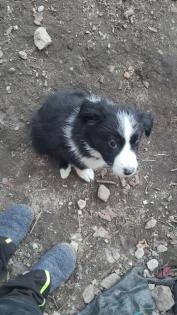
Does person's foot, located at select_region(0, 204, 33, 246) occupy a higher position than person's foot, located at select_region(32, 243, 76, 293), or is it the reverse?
person's foot, located at select_region(0, 204, 33, 246)

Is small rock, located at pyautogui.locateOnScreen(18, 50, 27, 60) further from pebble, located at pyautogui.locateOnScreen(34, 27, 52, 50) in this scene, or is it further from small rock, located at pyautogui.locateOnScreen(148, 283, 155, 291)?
small rock, located at pyautogui.locateOnScreen(148, 283, 155, 291)

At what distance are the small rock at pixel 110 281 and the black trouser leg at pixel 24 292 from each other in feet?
1.60

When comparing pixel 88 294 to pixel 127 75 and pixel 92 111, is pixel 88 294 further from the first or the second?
pixel 127 75

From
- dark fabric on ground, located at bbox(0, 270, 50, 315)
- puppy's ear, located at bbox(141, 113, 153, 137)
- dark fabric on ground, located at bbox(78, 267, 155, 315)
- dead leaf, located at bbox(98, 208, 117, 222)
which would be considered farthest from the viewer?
dead leaf, located at bbox(98, 208, 117, 222)

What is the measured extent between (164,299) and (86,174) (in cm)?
121

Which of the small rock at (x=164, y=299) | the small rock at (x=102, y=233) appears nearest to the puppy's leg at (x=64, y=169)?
the small rock at (x=102, y=233)

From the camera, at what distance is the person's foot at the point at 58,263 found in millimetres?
4105

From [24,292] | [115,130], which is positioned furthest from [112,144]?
[24,292]

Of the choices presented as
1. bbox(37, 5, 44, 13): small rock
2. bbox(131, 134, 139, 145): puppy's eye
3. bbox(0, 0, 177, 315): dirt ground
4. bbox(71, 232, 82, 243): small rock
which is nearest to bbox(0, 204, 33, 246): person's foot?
bbox(0, 0, 177, 315): dirt ground

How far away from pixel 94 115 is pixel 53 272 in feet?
4.57

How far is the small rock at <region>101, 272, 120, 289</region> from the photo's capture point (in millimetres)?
4160

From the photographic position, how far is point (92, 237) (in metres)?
4.29

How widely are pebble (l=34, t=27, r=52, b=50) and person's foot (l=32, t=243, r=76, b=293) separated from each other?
1779 millimetres

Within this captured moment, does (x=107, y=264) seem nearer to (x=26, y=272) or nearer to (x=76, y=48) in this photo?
(x=26, y=272)
